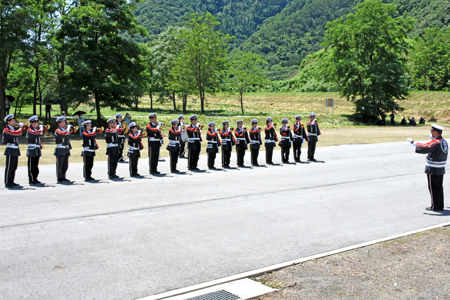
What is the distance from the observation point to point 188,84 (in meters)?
47.1

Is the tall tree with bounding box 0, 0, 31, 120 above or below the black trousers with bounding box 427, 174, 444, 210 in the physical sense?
above

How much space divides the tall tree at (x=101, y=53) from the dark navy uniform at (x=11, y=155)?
63.0ft

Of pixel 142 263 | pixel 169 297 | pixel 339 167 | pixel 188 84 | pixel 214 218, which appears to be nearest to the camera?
pixel 169 297

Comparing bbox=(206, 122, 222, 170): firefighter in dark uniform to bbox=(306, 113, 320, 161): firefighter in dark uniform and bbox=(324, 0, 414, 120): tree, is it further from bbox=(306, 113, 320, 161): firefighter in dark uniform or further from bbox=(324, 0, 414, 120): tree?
bbox=(324, 0, 414, 120): tree

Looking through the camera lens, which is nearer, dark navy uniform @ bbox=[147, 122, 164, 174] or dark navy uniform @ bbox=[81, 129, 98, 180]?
dark navy uniform @ bbox=[81, 129, 98, 180]

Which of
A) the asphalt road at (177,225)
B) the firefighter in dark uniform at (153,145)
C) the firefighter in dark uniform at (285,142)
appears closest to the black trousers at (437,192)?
the asphalt road at (177,225)

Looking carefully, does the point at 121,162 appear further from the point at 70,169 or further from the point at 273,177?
the point at 273,177

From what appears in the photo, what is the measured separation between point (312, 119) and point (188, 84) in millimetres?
29645

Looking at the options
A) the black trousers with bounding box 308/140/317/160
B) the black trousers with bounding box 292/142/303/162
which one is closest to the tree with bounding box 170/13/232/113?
the black trousers with bounding box 308/140/317/160

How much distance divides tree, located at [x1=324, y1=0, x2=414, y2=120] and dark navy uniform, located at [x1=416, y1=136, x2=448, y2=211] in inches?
1534

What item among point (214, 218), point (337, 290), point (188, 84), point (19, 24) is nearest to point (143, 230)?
point (214, 218)

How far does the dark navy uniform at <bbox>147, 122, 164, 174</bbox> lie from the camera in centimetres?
1447

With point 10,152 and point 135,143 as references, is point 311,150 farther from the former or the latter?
point 10,152

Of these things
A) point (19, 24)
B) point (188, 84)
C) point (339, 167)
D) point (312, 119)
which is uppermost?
Answer: point (19, 24)
